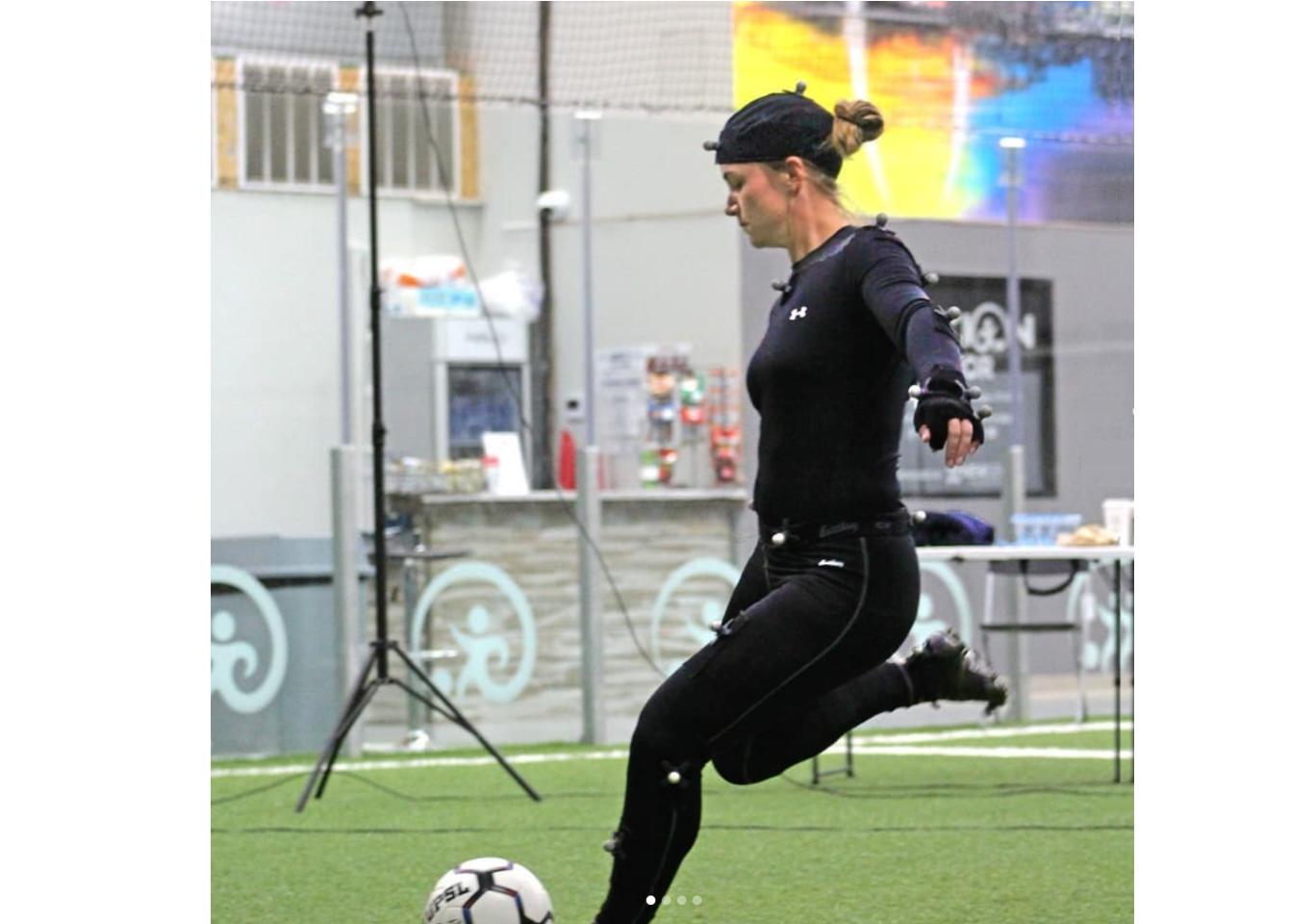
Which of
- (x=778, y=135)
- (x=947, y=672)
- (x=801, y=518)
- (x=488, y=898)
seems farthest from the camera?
(x=947, y=672)

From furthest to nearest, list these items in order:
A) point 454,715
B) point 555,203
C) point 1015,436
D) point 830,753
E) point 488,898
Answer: point 1015,436
point 555,203
point 830,753
point 454,715
point 488,898

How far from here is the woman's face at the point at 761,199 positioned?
4.37 meters

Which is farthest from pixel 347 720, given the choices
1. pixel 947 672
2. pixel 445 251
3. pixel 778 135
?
pixel 445 251

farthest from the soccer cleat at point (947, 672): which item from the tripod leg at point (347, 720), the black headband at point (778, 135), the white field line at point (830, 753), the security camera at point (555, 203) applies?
the security camera at point (555, 203)

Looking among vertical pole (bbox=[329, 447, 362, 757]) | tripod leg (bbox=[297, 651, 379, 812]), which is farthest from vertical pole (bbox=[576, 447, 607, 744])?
tripod leg (bbox=[297, 651, 379, 812])

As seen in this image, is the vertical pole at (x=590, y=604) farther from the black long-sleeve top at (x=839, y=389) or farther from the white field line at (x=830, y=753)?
the black long-sleeve top at (x=839, y=389)

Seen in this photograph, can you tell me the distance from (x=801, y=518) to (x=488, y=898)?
44.5 inches

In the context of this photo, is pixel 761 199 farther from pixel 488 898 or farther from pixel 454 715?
pixel 454 715

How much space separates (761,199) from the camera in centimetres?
438
